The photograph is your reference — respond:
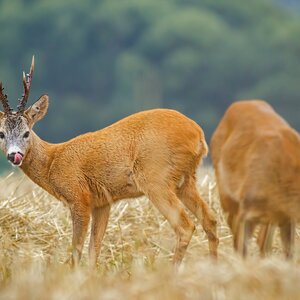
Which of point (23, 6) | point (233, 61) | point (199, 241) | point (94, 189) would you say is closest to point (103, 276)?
point (94, 189)

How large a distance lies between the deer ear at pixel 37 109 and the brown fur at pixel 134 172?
0.88 feet

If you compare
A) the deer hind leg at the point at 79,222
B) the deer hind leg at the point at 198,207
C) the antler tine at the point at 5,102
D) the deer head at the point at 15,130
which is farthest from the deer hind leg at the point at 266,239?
the antler tine at the point at 5,102

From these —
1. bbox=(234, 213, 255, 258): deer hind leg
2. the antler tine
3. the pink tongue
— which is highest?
the antler tine

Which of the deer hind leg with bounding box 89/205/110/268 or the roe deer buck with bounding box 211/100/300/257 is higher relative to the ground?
the roe deer buck with bounding box 211/100/300/257

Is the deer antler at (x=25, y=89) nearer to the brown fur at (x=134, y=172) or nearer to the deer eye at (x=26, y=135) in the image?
the deer eye at (x=26, y=135)

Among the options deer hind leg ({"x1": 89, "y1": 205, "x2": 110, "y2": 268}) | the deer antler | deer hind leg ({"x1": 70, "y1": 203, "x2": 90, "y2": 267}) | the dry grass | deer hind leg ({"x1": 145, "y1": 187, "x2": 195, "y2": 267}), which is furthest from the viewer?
deer hind leg ({"x1": 89, "y1": 205, "x2": 110, "y2": 268})

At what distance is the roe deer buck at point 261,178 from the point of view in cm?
955

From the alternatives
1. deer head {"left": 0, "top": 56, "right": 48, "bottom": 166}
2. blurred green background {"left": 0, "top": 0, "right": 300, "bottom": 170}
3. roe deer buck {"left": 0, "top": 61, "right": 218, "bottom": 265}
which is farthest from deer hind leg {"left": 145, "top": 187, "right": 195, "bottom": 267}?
blurred green background {"left": 0, "top": 0, "right": 300, "bottom": 170}

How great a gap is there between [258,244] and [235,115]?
3.45 feet

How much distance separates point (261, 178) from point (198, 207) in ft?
3.79

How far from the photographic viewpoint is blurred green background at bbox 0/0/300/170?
59.0 metres

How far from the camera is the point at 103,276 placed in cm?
862

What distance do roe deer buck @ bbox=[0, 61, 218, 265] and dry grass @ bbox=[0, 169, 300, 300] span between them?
30 cm

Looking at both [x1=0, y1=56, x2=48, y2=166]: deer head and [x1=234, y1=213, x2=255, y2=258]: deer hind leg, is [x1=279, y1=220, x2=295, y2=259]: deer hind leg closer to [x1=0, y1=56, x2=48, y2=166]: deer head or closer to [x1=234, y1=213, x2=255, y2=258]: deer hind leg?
[x1=234, y1=213, x2=255, y2=258]: deer hind leg
